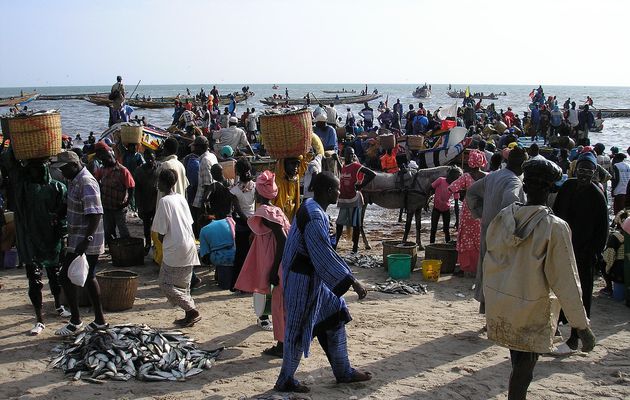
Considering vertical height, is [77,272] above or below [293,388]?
above

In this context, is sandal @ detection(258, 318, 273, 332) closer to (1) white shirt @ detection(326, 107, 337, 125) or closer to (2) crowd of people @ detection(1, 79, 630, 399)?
(2) crowd of people @ detection(1, 79, 630, 399)

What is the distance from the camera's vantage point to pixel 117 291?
23.2ft

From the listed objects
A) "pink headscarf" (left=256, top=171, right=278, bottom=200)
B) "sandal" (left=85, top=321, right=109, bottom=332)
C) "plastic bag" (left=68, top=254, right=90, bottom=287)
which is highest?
"pink headscarf" (left=256, top=171, right=278, bottom=200)

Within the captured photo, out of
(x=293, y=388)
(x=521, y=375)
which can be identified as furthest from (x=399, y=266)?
(x=521, y=375)

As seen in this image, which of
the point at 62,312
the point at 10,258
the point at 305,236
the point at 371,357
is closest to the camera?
the point at 305,236

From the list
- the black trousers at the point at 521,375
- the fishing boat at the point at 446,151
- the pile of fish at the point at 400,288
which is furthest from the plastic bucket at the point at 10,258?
the fishing boat at the point at 446,151

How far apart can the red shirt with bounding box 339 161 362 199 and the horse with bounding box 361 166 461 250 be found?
0.63 m

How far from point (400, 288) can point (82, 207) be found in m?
3.94

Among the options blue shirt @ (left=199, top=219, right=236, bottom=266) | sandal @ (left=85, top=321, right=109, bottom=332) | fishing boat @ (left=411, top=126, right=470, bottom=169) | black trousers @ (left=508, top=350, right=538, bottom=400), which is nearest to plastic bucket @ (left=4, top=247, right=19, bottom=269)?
blue shirt @ (left=199, top=219, right=236, bottom=266)

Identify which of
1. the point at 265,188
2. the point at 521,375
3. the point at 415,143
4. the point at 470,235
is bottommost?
the point at 470,235

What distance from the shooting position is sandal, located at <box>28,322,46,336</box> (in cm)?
630

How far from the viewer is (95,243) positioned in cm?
598

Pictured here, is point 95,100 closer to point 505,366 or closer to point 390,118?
point 390,118

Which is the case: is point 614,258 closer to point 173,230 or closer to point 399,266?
point 399,266
